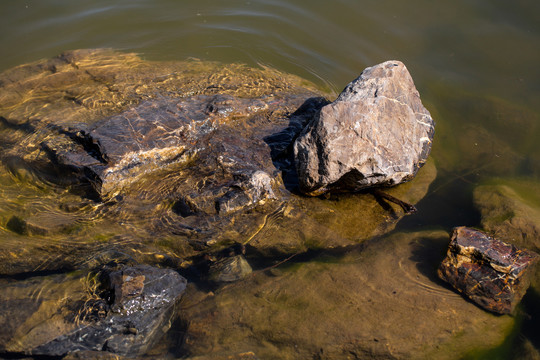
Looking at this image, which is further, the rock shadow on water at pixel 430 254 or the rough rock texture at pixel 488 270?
A: the rock shadow on water at pixel 430 254

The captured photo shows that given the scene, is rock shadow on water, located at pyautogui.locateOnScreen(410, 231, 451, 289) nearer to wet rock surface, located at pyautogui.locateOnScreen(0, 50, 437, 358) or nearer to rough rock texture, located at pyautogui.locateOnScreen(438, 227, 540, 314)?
rough rock texture, located at pyautogui.locateOnScreen(438, 227, 540, 314)

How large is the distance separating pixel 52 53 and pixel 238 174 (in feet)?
15.4

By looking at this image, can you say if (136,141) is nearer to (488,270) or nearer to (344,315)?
(344,315)

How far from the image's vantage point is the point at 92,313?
10.5 ft

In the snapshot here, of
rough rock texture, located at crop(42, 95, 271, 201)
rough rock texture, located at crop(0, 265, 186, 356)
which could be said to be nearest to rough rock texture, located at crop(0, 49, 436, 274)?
rough rock texture, located at crop(42, 95, 271, 201)

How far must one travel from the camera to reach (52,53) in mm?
6672

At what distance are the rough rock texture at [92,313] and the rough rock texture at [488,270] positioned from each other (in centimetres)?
255

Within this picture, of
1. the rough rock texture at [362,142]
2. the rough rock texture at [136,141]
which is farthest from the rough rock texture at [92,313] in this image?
the rough rock texture at [362,142]

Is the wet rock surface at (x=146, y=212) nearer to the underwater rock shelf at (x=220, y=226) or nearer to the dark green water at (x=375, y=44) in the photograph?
the underwater rock shelf at (x=220, y=226)

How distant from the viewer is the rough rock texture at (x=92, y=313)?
3.07 meters

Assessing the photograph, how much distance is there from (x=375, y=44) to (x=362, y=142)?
370 cm

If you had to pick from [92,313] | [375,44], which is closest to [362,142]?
[92,313]

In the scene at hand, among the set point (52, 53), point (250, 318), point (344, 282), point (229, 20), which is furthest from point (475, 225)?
point (52, 53)

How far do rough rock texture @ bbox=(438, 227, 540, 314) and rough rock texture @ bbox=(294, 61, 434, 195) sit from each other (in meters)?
0.98
